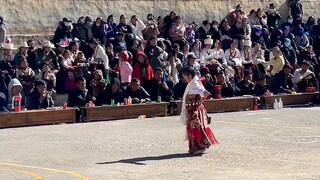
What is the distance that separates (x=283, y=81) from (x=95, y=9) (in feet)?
19.7

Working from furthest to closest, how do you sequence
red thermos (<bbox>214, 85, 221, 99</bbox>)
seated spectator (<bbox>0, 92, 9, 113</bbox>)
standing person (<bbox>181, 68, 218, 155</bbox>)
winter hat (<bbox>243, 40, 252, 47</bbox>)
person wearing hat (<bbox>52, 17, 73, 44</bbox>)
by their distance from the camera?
winter hat (<bbox>243, 40, 252, 47</bbox>) → person wearing hat (<bbox>52, 17, 73, 44</bbox>) → red thermos (<bbox>214, 85, 221, 99</bbox>) → seated spectator (<bbox>0, 92, 9, 113</bbox>) → standing person (<bbox>181, 68, 218, 155</bbox>)

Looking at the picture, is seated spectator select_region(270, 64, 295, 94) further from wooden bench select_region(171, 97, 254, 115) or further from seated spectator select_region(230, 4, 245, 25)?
seated spectator select_region(230, 4, 245, 25)

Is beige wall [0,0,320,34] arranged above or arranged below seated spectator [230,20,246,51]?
above

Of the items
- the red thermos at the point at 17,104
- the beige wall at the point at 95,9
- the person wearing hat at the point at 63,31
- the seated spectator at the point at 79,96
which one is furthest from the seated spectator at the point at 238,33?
the red thermos at the point at 17,104

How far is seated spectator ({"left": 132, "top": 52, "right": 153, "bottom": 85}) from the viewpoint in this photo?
80.9ft

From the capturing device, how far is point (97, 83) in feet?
76.7

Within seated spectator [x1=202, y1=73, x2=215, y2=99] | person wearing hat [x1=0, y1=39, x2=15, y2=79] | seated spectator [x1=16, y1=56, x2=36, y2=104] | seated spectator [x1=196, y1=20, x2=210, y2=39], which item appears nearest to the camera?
seated spectator [x1=16, y1=56, x2=36, y2=104]

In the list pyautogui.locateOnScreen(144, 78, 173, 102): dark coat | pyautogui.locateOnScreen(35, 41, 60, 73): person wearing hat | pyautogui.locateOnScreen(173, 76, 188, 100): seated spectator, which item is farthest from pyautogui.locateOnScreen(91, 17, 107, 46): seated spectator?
pyautogui.locateOnScreen(173, 76, 188, 100): seated spectator

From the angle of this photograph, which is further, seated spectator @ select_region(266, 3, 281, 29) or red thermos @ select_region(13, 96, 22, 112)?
seated spectator @ select_region(266, 3, 281, 29)

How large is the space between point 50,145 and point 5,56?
6.89 m

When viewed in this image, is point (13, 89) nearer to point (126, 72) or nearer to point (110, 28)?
point (126, 72)

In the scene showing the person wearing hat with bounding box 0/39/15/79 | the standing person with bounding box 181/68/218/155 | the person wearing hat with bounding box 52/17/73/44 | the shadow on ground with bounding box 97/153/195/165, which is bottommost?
the shadow on ground with bounding box 97/153/195/165

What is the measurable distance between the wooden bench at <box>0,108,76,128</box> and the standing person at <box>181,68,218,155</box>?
17.8 ft

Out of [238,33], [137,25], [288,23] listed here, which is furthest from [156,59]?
[288,23]
